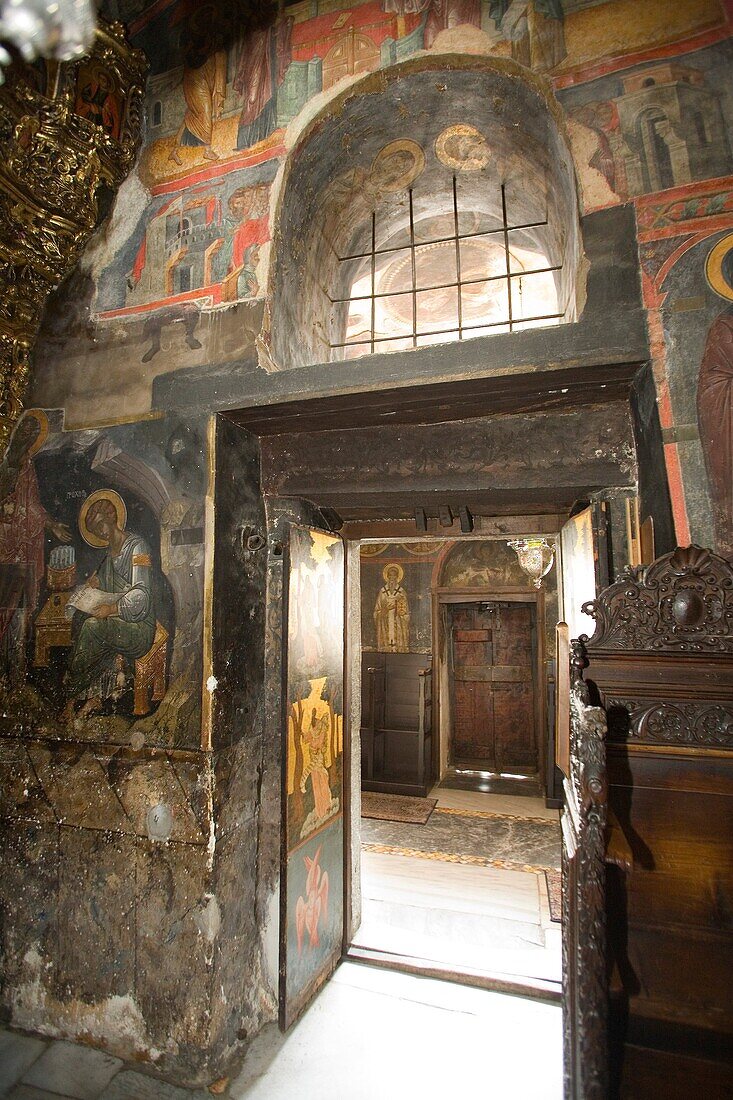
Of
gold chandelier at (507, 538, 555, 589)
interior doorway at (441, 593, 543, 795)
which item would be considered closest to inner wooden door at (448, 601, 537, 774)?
interior doorway at (441, 593, 543, 795)

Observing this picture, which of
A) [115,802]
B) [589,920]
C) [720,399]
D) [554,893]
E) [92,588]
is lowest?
[554,893]

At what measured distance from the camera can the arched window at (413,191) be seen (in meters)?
3.47

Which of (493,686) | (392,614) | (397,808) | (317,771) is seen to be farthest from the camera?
(493,686)

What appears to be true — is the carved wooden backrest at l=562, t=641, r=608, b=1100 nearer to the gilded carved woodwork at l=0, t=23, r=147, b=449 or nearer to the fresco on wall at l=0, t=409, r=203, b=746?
the fresco on wall at l=0, t=409, r=203, b=746

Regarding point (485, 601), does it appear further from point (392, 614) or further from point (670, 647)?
point (670, 647)

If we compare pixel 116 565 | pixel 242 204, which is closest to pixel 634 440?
pixel 242 204

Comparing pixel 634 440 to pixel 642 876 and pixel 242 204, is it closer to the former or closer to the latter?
pixel 642 876

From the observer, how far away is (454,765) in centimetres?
995

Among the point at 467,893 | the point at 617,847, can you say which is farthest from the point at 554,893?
the point at 617,847

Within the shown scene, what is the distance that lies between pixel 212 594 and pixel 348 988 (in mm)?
2802

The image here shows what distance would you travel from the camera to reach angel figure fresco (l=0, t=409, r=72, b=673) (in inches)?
149

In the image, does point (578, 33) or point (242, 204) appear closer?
point (578, 33)

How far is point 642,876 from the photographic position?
2.48m

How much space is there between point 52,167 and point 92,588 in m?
2.45
